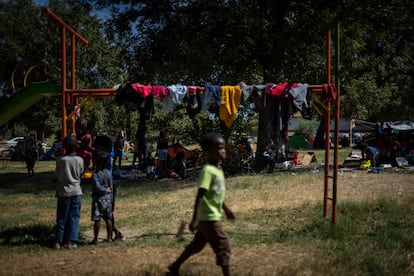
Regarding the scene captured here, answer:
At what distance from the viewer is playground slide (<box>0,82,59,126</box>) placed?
7.71m

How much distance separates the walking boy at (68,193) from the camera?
6.76 meters

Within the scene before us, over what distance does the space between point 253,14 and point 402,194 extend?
8.76 m

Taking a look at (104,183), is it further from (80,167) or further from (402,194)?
(402,194)

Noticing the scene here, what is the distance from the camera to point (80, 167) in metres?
6.89

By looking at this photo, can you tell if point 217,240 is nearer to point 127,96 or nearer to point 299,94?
point 127,96

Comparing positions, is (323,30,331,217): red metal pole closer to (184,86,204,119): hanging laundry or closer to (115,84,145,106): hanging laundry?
(184,86,204,119): hanging laundry

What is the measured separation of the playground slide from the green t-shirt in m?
4.14

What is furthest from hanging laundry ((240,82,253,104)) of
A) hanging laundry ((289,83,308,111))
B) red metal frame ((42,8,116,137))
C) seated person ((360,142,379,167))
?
seated person ((360,142,379,167))

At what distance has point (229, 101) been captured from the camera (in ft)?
25.9

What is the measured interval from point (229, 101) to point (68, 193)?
323 cm

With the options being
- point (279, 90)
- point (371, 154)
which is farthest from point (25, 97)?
point (371, 154)

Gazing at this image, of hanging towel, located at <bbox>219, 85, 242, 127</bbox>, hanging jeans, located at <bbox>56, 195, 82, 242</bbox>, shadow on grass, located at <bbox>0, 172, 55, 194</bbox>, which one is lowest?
shadow on grass, located at <bbox>0, 172, 55, 194</bbox>

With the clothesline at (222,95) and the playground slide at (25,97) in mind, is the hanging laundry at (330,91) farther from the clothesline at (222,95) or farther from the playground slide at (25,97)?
the playground slide at (25,97)

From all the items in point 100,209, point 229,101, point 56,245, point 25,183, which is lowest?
point 25,183
